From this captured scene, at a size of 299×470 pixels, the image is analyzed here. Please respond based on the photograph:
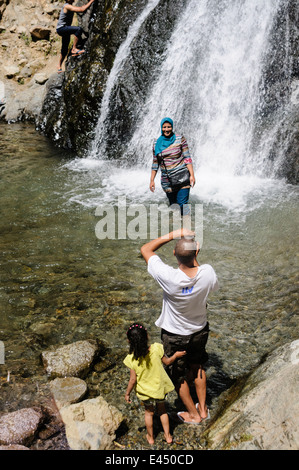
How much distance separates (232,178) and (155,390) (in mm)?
7755

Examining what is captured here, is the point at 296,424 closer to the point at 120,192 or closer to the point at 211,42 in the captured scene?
the point at 120,192

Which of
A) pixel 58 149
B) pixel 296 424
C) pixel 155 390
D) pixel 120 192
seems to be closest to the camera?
pixel 296 424

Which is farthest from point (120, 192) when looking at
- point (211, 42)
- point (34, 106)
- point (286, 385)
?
point (34, 106)

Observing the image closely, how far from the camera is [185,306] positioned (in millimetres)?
3266

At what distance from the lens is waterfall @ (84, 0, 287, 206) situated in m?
10.4

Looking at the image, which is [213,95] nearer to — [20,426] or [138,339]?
[138,339]

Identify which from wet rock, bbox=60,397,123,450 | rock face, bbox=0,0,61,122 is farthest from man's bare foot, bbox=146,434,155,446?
rock face, bbox=0,0,61,122

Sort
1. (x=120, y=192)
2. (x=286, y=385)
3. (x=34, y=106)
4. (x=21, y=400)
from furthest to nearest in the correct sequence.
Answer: (x=34, y=106)
(x=120, y=192)
(x=21, y=400)
(x=286, y=385)

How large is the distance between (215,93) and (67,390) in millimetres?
9699

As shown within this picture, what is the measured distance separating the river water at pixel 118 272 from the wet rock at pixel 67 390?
0.23 meters

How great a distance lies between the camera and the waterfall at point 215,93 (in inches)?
411

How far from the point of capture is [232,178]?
1024cm

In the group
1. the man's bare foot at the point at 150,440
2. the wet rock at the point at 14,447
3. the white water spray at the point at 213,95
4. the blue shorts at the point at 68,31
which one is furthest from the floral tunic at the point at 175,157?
the blue shorts at the point at 68,31

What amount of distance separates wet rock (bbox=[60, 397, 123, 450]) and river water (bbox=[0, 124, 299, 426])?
0.42 meters
